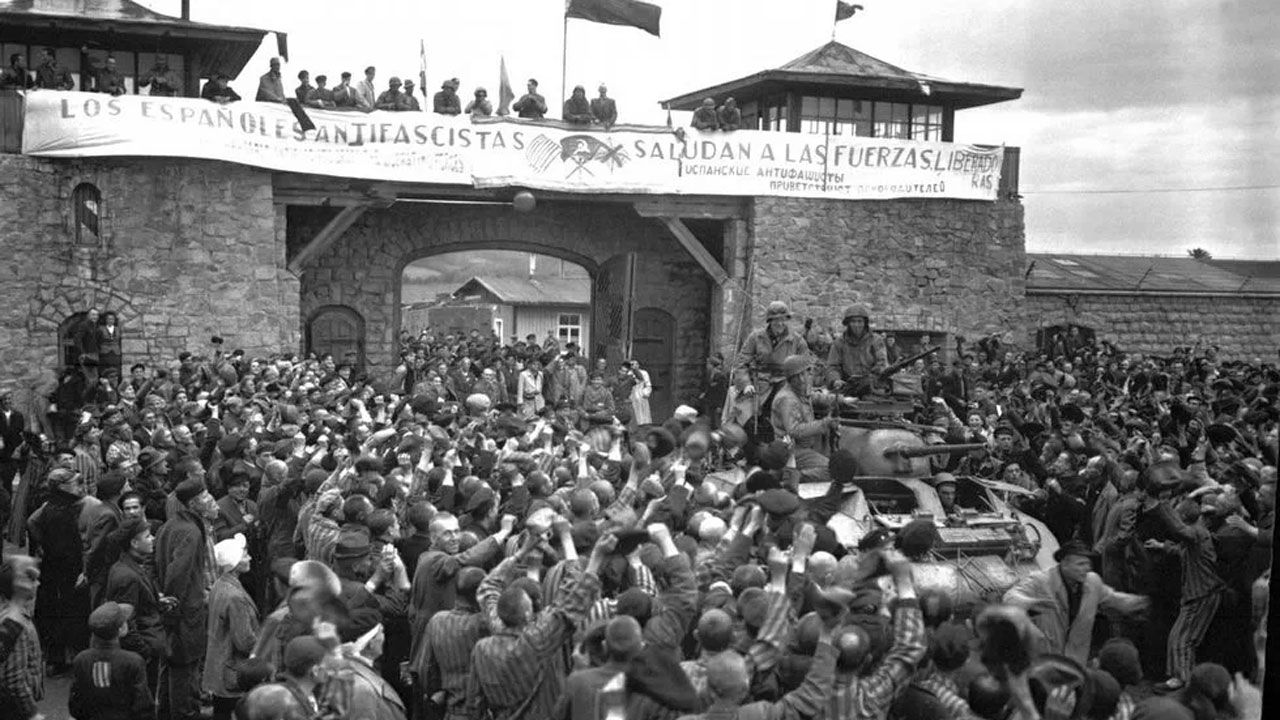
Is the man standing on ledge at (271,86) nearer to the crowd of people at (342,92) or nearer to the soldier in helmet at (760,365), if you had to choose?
the crowd of people at (342,92)

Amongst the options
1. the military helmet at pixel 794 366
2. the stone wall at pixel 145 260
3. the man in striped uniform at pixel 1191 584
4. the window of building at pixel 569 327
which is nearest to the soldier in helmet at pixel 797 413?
the military helmet at pixel 794 366

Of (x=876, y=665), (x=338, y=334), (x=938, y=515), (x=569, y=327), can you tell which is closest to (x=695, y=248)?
(x=338, y=334)

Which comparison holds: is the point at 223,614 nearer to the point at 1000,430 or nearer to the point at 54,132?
the point at 1000,430

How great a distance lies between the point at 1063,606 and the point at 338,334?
18592 mm

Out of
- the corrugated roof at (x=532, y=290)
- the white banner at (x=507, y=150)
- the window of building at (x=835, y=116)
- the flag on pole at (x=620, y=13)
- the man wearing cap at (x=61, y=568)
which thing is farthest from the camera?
the corrugated roof at (x=532, y=290)

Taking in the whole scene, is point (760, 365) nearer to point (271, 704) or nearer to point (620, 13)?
point (271, 704)

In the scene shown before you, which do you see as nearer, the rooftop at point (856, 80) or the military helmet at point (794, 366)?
the military helmet at point (794, 366)

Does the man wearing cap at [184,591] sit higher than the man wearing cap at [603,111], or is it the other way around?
the man wearing cap at [603,111]

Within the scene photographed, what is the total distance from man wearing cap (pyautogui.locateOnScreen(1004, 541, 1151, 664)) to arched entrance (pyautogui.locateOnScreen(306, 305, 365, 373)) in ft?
59.0

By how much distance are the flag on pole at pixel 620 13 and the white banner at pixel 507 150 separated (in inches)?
78.5

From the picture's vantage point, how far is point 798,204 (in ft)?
78.7

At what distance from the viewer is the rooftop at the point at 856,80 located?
974 inches

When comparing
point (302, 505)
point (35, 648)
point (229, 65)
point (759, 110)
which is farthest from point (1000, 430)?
point (229, 65)

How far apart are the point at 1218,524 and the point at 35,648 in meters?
7.52
